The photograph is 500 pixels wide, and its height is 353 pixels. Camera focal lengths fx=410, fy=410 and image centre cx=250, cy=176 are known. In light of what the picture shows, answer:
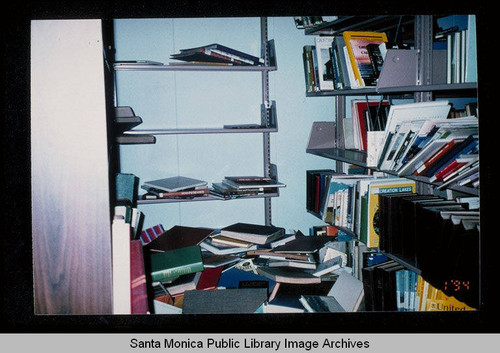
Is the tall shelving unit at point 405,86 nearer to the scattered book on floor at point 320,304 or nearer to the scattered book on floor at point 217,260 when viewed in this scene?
the scattered book on floor at point 320,304

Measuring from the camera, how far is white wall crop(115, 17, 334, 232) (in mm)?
2512

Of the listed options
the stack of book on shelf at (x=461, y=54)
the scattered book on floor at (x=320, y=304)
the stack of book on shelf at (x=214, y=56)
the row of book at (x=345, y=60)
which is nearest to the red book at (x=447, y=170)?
the stack of book on shelf at (x=461, y=54)

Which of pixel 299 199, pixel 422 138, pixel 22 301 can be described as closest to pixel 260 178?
pixel 299 199

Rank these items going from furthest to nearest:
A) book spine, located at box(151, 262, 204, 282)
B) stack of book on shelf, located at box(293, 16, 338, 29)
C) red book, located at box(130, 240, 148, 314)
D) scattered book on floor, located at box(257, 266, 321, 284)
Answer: stack of book on shelf, located at box(293, 16, 338, 29) → scattered book on floor, located at box(257, 266, 321, 284) → book spine, located at box(151, 262, 204, 282) → red book, located at box(130, 240, 148, 314)

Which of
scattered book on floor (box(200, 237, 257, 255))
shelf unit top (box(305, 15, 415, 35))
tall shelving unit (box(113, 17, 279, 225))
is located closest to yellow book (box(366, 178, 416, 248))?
scattered book on floor (box(200, 237, 257, 255))

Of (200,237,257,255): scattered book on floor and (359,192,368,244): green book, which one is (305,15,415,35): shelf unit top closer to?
(359,192,368,244): green book

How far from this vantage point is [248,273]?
1876 millimetres

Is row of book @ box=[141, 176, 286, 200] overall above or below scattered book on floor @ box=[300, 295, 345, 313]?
above

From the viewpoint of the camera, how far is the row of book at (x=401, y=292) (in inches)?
61.9

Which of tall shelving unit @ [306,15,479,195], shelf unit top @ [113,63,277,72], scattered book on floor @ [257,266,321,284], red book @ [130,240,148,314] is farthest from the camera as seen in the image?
shelf unit top @ [113,63,277,72]

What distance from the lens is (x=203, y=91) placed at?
2.57 meters

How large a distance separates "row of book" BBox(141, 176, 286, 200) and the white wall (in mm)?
219
